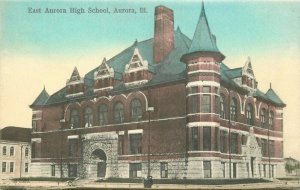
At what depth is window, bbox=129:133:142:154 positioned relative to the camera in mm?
25016

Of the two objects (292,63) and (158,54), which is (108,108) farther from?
(292,63)

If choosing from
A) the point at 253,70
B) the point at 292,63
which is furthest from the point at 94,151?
the point at 292,63

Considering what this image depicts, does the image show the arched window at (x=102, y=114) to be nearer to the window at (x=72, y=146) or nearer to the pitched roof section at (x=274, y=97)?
the window at (x=72, y=146)

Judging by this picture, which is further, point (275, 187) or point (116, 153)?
point (116, 153)

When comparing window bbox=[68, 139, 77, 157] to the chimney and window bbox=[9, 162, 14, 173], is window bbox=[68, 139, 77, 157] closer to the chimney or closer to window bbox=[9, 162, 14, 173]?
window bbox=[9, 162, 14, 173]

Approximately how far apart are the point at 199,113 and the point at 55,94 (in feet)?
24.6

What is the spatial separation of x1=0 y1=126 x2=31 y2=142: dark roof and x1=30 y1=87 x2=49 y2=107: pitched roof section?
1482 mm

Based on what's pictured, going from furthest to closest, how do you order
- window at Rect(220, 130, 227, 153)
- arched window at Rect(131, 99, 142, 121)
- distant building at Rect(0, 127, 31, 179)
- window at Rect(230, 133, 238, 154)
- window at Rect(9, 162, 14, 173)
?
arched window at Rect(131, 99, 142, 121), window at Rect(9, 162, 14, 173), window at Rect(230, 133, 238, 154), distant building at Rect(0, 127, 31, 179), window at Rect(220, 130, 227, 153)

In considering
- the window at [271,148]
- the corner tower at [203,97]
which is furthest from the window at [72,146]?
the window at [271,148]

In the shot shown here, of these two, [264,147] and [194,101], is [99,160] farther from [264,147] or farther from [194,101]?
[264,147]

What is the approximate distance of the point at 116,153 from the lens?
25656mm

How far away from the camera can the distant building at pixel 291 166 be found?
2198cm

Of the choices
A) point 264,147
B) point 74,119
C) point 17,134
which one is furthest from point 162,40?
point 17,134

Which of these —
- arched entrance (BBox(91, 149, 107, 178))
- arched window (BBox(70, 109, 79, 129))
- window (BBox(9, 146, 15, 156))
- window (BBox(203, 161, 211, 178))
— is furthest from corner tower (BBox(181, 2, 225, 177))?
window (BBox(9, 146, 15, 156))
